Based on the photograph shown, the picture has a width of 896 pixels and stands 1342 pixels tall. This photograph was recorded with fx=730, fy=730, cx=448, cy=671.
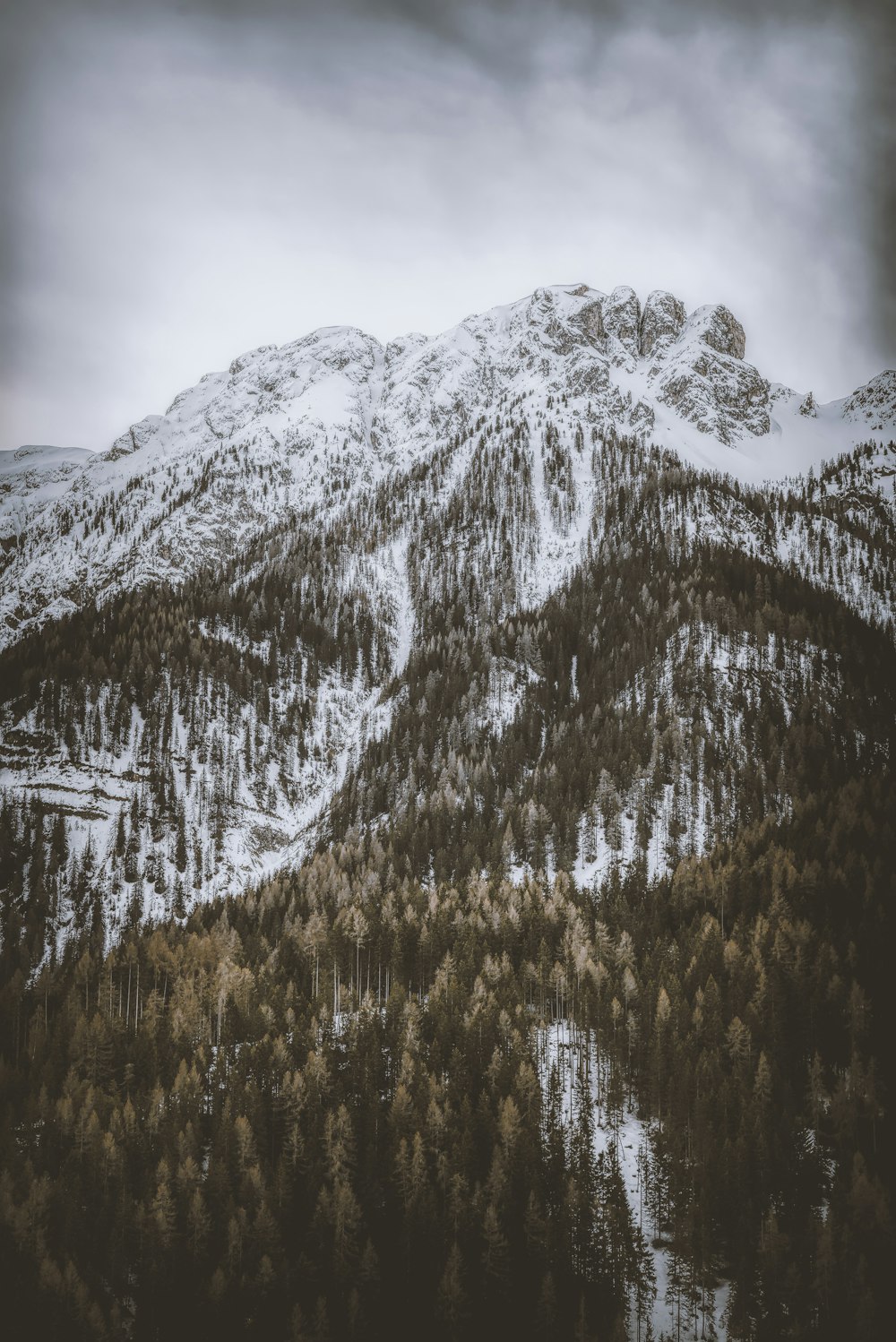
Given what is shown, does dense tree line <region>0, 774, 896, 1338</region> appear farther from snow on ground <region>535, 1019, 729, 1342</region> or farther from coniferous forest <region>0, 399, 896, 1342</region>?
→ snow on ground <region>535, 1019, 729, 1342</region>

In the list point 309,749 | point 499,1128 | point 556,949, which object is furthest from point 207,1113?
point 309,749

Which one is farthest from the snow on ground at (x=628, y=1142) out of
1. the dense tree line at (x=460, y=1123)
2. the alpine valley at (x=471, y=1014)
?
the dense tree line at (x=460, y=1123)

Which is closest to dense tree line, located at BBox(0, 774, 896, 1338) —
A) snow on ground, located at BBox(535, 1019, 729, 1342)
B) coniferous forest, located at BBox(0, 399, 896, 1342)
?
coniferous forest, located at BBox(0, 399, 896, 1342)

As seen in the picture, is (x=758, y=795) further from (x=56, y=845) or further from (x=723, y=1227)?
(x=56, y=845)

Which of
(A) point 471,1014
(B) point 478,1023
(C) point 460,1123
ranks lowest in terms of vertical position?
(C) point 460,1123

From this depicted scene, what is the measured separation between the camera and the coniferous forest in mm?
50250

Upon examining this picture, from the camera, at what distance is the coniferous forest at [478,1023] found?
5025 centimetres

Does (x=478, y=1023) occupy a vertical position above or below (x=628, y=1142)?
above

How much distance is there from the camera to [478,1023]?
71188 millimetres

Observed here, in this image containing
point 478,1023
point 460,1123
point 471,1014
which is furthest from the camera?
point 471,1014

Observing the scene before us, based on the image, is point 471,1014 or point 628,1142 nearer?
point 628,1142

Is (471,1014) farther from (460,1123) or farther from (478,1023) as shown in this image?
(460,1123)

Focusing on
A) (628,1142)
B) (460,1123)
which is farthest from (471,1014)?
(628,1142)

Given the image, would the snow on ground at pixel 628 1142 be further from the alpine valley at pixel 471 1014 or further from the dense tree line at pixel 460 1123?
the dense tree line at pixel 460 1123
